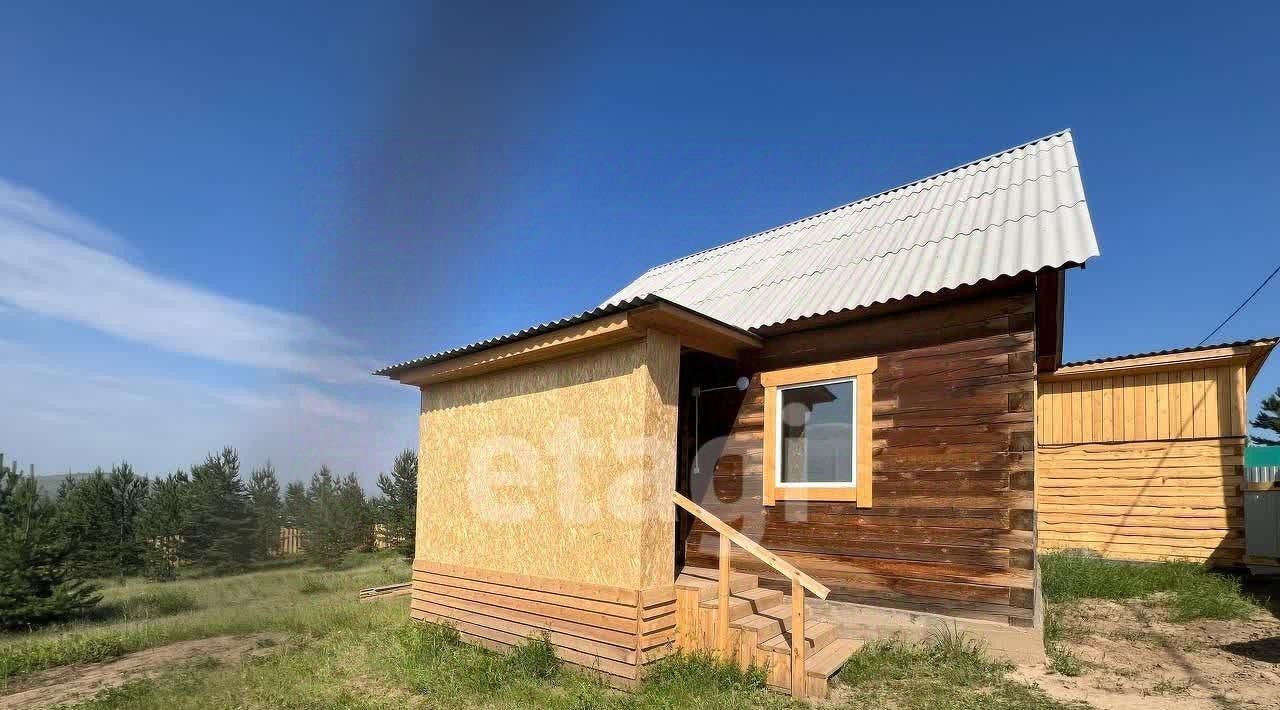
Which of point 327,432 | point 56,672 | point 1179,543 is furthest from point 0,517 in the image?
point 1179,543

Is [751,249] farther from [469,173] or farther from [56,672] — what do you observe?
[56,672]

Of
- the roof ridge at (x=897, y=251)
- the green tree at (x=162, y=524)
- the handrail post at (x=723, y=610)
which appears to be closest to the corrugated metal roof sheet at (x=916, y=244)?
the roof ridge at (x=897, y=251)

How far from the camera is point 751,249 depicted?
10438 millimetres

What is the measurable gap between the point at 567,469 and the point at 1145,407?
9.28 metres

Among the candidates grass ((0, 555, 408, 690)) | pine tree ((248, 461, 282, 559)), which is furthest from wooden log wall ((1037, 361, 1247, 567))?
pine tree ((248, 461, 282, 559))

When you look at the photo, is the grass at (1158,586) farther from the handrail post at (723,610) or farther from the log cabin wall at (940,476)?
the handrail post at (723,610)

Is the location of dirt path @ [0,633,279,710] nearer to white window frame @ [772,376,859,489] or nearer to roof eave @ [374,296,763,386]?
roof eave @ [374,296,763,386]

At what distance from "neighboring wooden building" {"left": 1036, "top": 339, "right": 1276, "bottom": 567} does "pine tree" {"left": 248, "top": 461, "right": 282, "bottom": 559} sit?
36.1 ft

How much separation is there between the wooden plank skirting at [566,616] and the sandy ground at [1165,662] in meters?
3.03

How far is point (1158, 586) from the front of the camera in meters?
8.12

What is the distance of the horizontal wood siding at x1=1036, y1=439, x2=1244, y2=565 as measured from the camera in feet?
29.5

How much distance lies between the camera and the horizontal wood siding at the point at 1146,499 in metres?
8.98

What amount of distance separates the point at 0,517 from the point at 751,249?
16.1 meters

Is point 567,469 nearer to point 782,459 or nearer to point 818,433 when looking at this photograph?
point 782,459
